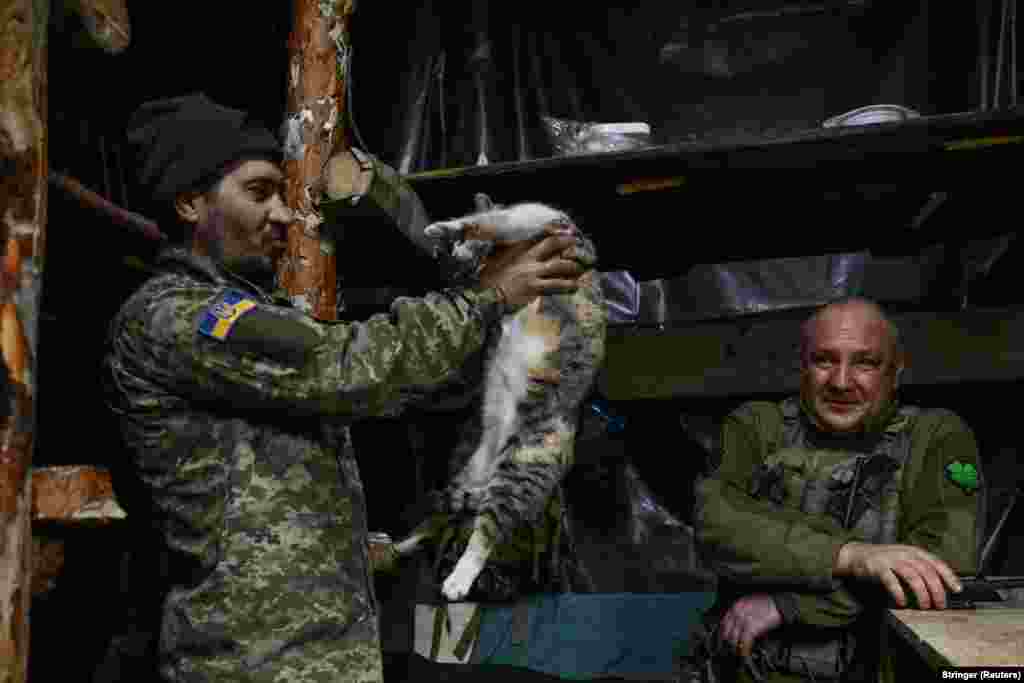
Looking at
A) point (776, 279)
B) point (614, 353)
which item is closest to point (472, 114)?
point (614, 353)

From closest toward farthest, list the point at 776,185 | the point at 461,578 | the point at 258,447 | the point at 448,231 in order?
the point at 258,447
the point at 448,231
the point at 461,578
the point at 776,185

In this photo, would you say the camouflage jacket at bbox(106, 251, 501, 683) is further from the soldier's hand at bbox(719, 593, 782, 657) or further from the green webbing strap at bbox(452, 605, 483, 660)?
the green webbing strap at bbox(452, 605, 483, 660)

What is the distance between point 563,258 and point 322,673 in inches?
46.6

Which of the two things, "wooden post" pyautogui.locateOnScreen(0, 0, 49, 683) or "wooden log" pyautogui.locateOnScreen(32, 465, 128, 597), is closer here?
"wooden post" pyautogui.locateOnScreen(0, 0, 49, 683)

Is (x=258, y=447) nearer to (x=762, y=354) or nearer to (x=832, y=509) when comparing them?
(x=832, y=509)

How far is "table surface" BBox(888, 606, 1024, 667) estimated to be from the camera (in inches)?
72.8

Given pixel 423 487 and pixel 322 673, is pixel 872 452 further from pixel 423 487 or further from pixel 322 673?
pixel 423 487

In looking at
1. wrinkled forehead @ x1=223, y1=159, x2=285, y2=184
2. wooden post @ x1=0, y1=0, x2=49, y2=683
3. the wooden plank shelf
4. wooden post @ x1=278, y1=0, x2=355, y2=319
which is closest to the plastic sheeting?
the wooden plank shelf

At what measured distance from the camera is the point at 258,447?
2.42 m

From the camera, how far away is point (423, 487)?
5.51 m

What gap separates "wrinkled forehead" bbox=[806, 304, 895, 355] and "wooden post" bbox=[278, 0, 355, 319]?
2003 millimetres

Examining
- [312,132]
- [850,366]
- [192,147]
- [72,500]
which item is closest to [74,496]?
[72,500]

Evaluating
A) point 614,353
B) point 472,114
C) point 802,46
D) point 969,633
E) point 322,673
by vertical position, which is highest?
point 802,46

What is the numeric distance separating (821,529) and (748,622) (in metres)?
0.42
